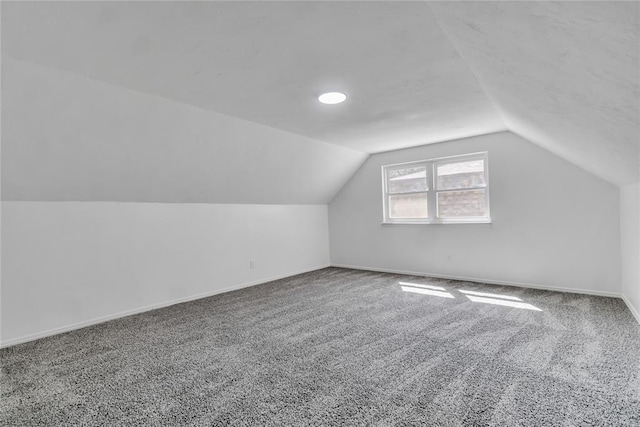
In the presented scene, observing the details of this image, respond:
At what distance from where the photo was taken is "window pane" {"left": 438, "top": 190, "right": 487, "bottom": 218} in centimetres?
489

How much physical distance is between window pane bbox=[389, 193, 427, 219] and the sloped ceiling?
→ 2893 millimetres

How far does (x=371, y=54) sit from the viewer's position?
216 cm

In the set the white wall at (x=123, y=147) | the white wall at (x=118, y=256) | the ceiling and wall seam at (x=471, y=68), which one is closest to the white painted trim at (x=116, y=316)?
the white wall at (x=118, y=256)

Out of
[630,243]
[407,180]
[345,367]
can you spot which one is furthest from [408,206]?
[345,367]

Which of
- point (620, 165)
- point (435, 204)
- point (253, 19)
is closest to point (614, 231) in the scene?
point (620, 165)

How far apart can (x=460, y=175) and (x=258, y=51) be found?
12.9 feet

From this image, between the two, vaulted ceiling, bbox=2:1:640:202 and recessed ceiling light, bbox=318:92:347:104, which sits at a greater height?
recessed ceiling light, bbox=318:92:347:104

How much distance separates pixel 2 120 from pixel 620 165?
4.64 m

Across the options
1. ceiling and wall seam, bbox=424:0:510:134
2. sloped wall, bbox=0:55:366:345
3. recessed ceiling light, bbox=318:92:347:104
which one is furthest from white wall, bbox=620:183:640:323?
sloped wall, bbox=0:55:366:345

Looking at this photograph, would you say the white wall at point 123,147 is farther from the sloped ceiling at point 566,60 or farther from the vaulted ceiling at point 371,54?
the sloped ceiling at point 566,60

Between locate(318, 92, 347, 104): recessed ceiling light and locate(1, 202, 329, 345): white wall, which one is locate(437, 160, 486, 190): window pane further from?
locate(318, 92, 347, 104): recessed ceiling light

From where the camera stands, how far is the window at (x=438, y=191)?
16.1 ft

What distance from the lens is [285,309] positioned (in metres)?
3.85

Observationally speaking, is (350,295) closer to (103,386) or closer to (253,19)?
(103,386)
